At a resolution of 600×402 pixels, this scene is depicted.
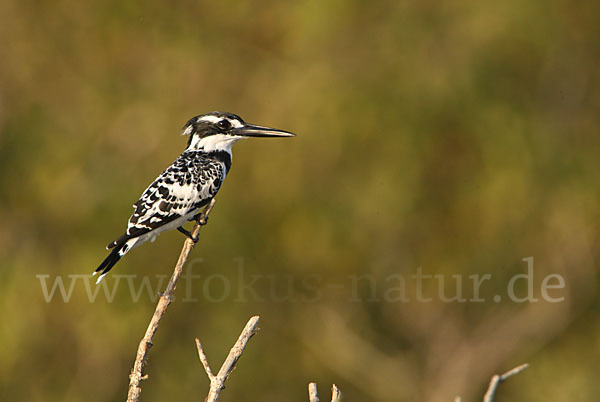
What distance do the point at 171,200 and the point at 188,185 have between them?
6.1 inches

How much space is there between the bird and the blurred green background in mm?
4547

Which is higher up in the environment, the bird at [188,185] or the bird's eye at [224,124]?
the bird's eye at [224,124]

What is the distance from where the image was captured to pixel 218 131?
479cm

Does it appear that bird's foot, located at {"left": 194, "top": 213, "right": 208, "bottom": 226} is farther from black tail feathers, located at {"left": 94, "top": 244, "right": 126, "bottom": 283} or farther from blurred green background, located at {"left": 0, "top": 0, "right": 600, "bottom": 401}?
blurred green background, located at {"left": 0, "top": 0, "right": 600, "bottom": 401}

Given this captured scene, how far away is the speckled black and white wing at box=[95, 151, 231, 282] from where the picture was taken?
3.98 m

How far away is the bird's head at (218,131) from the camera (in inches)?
187


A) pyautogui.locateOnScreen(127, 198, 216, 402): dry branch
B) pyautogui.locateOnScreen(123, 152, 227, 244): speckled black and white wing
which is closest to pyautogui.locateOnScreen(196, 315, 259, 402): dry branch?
pyautogui.locateOnScreen(127, 198, 216, 402): dry branch

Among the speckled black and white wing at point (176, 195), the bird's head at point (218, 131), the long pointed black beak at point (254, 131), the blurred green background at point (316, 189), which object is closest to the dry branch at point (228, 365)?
the speckled black and white wing at point (176, 195)

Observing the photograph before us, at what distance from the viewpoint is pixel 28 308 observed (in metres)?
9.48

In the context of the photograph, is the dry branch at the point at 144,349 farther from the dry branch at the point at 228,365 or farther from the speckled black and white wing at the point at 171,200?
the speckled black and white wing at the point at 171,200

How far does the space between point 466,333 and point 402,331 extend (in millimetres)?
905

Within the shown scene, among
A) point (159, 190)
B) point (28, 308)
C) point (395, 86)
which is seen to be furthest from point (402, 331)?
point (159, 190)

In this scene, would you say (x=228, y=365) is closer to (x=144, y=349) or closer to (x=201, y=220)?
(x=144, y=349)

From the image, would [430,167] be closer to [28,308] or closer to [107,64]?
[107,64]
